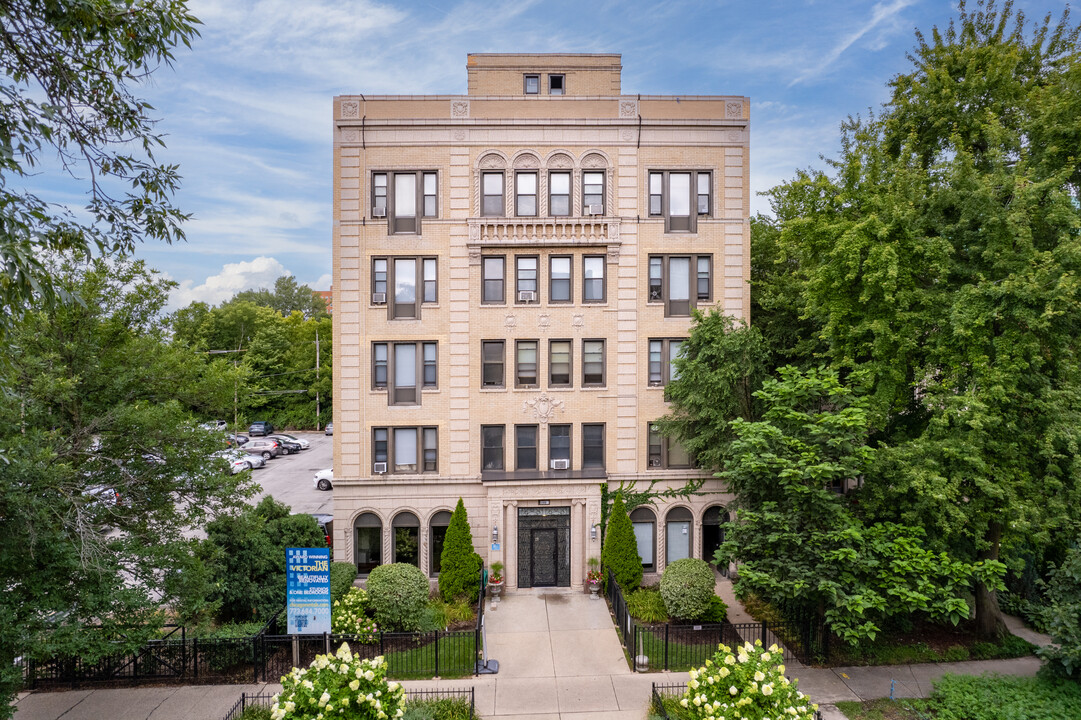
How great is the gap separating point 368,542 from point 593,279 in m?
12.1

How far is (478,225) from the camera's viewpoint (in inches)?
777

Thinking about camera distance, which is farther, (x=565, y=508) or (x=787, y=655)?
(x=565, y=508)

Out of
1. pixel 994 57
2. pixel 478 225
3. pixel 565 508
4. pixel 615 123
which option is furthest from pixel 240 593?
pixel 994 57

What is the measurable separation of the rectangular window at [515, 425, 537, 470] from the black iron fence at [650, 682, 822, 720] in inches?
324

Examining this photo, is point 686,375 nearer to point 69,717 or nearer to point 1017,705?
point 1017,705

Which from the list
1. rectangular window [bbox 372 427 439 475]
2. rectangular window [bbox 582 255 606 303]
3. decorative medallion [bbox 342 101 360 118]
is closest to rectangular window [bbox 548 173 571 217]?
rectangular window [bbox 582 255 606 303]

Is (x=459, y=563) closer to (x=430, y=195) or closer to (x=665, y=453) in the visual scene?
(x=665, y=453)

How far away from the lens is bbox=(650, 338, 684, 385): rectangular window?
20.4 meters

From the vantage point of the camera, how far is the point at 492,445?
20.2 meters

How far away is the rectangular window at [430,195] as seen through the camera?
1998 centimetres

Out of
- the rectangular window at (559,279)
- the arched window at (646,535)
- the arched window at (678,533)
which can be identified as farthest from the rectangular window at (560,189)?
the arched window at (678,533)

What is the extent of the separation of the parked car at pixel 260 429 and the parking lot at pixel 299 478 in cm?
521

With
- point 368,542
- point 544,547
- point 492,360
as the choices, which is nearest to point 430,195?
point 492,360

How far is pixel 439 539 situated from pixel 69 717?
10254 mm
